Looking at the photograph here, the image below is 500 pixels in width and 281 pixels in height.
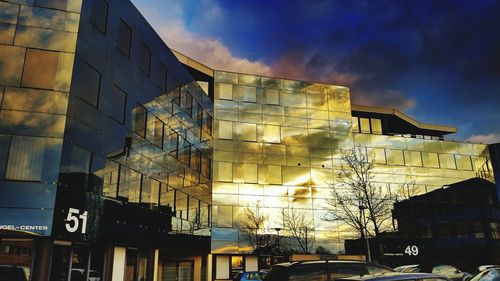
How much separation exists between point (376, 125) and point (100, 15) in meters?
34.5

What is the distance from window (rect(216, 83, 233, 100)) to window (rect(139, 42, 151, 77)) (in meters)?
13.7

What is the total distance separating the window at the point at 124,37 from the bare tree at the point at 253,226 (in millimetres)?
18597

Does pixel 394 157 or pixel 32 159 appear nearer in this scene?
pixel 32 159

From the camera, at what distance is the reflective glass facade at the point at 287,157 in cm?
3675

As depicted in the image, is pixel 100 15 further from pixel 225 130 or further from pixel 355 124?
pixel 355 124

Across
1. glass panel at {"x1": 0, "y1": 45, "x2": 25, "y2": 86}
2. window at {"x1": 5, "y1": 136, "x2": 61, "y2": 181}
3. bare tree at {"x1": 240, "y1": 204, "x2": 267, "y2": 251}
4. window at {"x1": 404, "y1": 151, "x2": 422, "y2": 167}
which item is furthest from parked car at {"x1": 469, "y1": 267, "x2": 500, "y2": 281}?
window at {"x1": 404, "y1": 151, "x2": 422, "y2": 167}

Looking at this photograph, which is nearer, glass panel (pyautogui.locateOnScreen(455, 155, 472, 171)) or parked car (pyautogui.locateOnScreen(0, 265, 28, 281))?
parked car (pyautogui.locateOnScreen(0, 265, 28, 281))

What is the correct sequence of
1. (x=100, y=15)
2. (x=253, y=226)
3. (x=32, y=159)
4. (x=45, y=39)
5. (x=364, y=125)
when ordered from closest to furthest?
1. (x=32, y=159)
2. (x=45, y=39)
3. (x=100, y=15)
4. (x=253, y=226)
5. (x=364, y=125)

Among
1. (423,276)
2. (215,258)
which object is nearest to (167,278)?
(215,258)

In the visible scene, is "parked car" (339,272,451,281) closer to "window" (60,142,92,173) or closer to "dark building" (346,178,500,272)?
"window" (60,142,92,173)

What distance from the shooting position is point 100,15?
811 inches

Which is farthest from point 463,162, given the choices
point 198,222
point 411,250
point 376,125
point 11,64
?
point 11,64

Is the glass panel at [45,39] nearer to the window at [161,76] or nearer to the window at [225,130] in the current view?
the window at [161,76]

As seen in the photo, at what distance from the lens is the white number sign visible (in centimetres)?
4153
